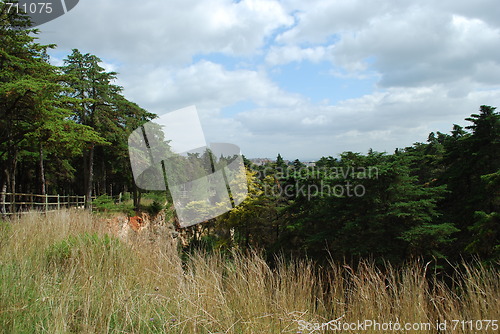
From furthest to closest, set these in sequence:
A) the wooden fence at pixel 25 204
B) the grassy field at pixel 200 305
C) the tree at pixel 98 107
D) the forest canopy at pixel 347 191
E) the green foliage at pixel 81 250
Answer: the tree at pixel 98 107
the wooden fence at pixel 25 204
the forest canopy at pixel 347 191
the green foliage at pixel 81 250
the grassy field at pixel 200 305

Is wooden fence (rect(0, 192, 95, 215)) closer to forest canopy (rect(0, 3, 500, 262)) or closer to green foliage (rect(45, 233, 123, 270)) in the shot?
forest canopy (rect(0, 3, 500, 262))

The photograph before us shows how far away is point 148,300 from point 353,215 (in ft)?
34.4

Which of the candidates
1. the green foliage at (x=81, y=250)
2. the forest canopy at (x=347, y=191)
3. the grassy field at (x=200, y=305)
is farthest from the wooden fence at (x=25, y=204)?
the grassy field at (x=200, y=305)

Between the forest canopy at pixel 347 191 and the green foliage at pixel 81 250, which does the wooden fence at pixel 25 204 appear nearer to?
the forest canopy at pixel 347 191

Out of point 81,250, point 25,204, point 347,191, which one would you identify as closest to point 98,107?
point 25,204

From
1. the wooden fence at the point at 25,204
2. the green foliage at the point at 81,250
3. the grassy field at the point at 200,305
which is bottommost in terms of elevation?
the grassy field at the point at 200,305

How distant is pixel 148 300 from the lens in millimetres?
3221

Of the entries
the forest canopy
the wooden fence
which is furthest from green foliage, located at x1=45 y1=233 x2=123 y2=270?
the forest canopy

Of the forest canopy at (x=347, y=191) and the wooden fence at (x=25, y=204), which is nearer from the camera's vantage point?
the forest canopy at (x=347, y=191)

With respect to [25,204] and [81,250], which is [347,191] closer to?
[81,250]

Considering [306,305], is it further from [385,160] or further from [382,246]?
[385,160]

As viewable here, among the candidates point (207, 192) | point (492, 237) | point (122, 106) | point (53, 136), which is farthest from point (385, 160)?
point (122, 106)

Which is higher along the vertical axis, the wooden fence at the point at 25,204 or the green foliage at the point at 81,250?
the wooden fence at the point at 25,204

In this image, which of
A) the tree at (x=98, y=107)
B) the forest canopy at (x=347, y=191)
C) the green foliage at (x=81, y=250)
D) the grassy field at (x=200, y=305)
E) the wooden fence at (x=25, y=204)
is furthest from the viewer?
the tree at (x=98, y=107)
